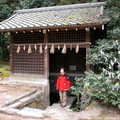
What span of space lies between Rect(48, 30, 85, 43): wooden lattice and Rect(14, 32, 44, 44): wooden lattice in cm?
58

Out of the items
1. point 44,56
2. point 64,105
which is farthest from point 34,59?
point 64,105

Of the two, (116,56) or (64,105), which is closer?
(116,56)

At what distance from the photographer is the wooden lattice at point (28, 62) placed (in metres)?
8.38

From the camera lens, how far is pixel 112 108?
514cm

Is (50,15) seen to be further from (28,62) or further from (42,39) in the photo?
(28,62)

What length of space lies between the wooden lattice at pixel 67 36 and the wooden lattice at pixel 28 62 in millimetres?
1216

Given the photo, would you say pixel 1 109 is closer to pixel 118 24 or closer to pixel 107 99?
pixel 107 99

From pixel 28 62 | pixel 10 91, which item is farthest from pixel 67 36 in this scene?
pixel 10 91

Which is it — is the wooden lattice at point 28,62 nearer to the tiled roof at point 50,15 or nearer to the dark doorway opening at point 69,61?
the tiled roof at point 50,15

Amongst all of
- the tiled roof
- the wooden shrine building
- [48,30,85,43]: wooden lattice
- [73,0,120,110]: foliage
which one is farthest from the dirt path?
the tiled roof

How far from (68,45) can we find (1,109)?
4.46m

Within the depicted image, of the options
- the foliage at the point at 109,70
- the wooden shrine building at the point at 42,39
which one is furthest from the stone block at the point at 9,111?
the wooden shrine building at the point at 42,39

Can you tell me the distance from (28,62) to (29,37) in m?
1.50

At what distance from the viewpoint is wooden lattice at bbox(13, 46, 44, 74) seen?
8375 mm
